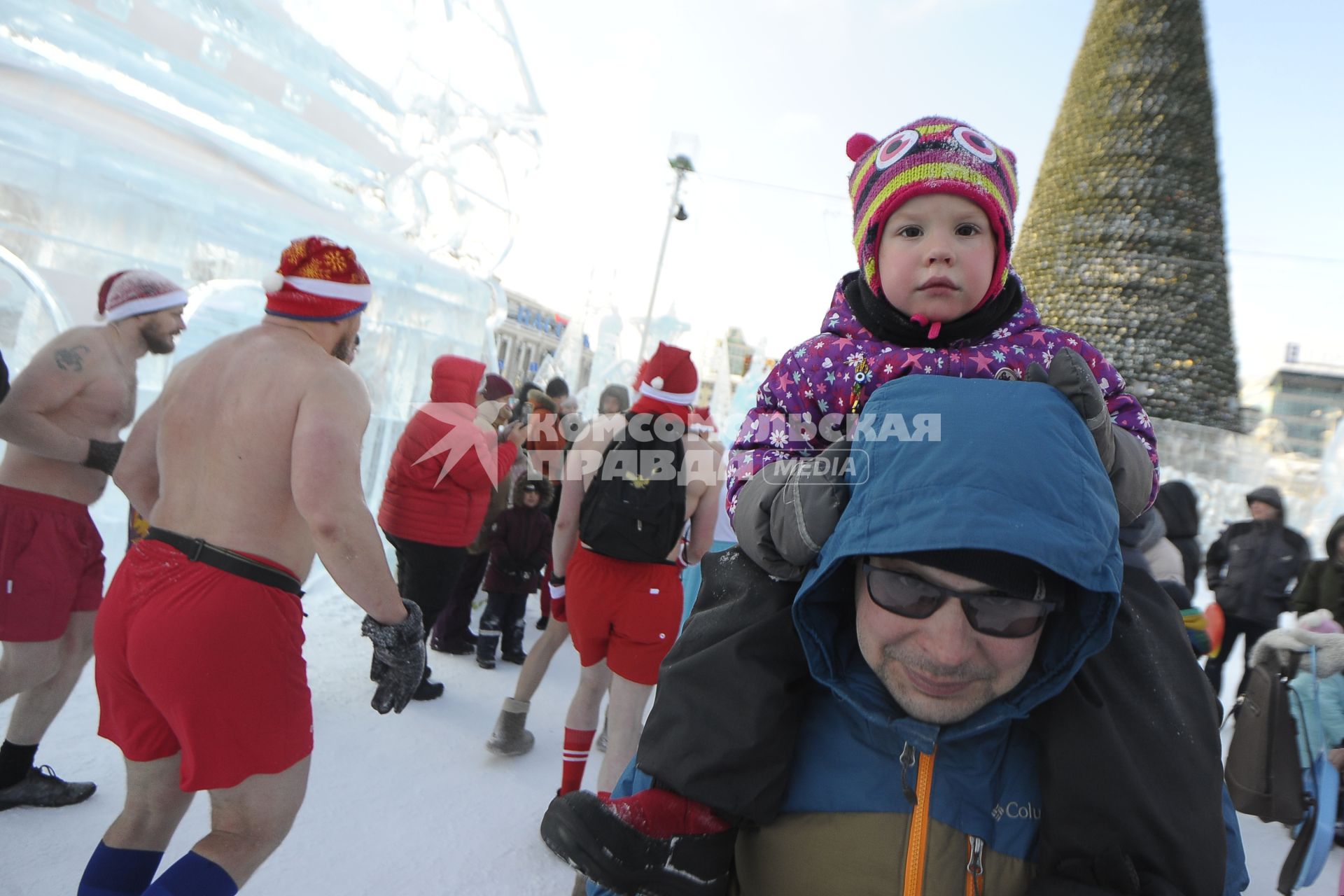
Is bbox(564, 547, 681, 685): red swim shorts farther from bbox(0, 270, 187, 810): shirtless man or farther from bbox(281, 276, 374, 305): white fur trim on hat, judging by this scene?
bbox(0, 270, 187, 810): shirtless man

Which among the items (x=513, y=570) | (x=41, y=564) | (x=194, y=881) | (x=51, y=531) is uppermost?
(x=51, y=531)

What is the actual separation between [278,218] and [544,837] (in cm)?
499

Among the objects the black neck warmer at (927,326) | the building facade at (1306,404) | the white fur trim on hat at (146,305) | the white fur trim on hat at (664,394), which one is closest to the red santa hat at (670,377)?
the white fur trim on hat at (664,394)

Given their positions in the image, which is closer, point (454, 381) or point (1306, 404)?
point (454, 381)

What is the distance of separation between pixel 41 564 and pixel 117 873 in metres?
1.35

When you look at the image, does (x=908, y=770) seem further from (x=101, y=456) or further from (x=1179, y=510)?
(x=1179, y=510)

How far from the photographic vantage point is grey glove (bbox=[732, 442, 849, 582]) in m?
0.96

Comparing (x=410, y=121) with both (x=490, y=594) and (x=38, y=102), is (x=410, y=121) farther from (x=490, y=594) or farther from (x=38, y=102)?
(x=490, y=594)

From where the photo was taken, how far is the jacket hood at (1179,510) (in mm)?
4504

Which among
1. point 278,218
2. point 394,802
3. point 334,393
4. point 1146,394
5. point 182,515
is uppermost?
point 1146,394

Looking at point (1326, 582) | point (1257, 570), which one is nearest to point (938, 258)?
point (1326, 582)

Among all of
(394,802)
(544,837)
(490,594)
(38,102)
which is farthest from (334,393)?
(490,594)

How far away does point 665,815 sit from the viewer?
1.01 m

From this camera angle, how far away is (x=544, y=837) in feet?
3.10
